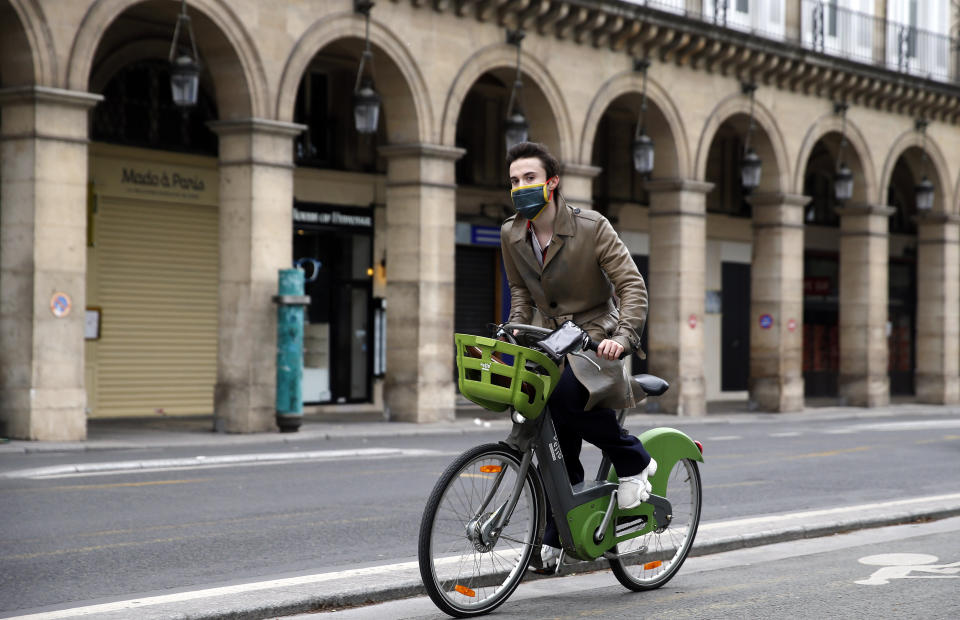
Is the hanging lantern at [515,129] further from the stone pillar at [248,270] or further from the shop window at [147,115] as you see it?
the shop window at [147,115]

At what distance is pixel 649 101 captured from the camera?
26.7m

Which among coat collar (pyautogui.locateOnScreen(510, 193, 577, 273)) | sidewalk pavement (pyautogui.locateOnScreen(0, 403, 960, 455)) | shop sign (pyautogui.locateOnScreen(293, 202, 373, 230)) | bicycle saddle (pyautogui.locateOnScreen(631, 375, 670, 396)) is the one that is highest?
shop sign (pyautogui.locateOnScreen(293, 202, 373, 230))

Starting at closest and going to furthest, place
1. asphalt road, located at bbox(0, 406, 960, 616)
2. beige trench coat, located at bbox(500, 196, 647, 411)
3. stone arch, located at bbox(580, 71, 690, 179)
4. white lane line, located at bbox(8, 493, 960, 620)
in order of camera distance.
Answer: white lane line, located at bbox(8, 493, 960, 620)
beige trench coat, located at bbox(500, 196, 647, 411)
asphalt road, located at bbox(0, 406, 960, 616)
stone arch, located at bbox(580, 71, 690, 179)

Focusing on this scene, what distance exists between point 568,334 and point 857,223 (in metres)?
27.7

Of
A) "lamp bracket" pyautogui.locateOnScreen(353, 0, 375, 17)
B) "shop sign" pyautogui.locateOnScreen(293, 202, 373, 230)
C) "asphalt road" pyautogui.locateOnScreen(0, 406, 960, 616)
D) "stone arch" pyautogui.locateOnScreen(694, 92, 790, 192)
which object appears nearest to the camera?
"asphalt road" pyautogui.locateOnScreen(0, 406, 960, 616)

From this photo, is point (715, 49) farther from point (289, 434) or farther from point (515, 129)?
point (289, 434)

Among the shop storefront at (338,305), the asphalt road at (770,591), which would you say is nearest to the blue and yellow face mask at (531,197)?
the asphalt road at (770,591)

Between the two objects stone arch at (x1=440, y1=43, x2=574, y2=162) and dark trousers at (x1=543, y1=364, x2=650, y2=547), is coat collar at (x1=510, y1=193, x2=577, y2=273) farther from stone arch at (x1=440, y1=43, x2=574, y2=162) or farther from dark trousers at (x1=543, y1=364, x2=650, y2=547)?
stone arch at (x1=440, y1=43, x2=574, y2=162)

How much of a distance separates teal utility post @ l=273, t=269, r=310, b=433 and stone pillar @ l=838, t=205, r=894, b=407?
16771mm

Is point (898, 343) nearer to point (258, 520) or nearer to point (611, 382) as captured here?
point (258, 520)

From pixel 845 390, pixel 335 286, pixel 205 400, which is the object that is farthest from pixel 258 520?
pixel 845 390

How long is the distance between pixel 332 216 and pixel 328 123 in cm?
174

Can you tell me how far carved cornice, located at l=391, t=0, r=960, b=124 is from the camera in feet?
77.9

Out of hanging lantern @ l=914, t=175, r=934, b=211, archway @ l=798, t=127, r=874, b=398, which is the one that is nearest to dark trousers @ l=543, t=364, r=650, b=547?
hanging lantern @ l=914, t=175, r=934, b=211
